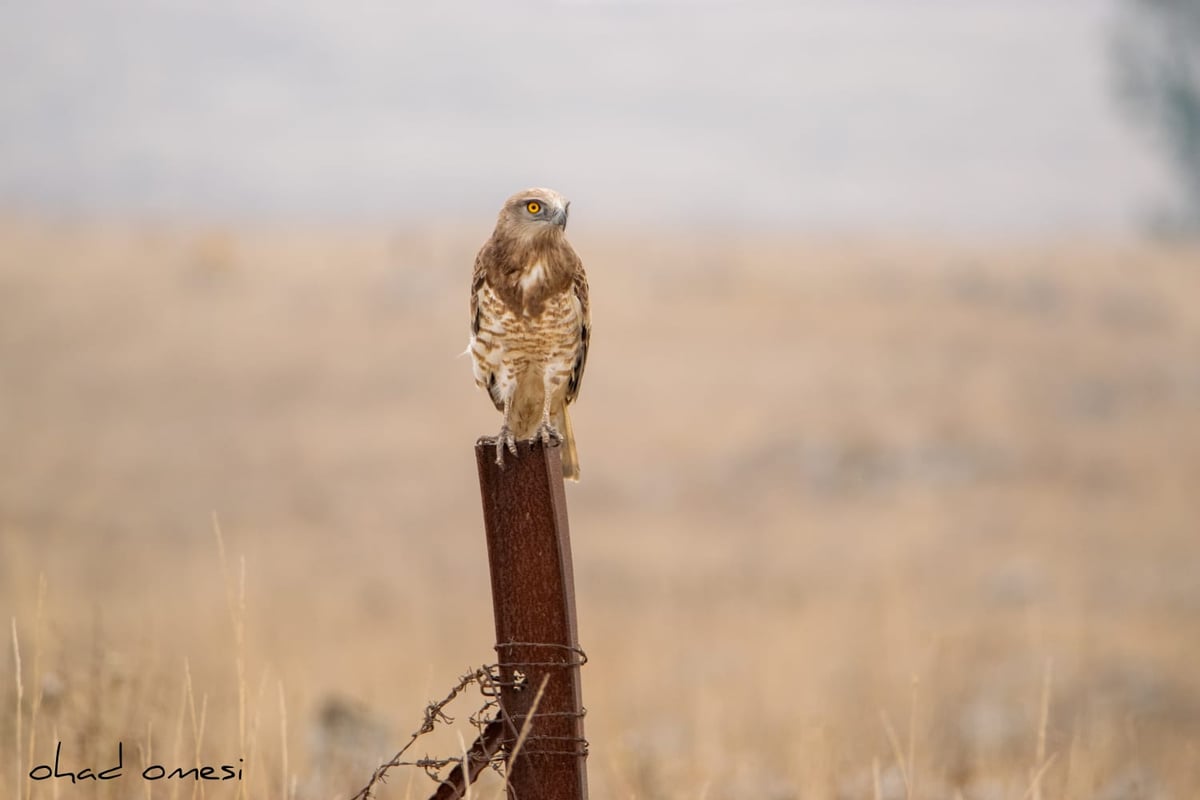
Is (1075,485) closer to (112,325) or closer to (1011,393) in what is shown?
(1011,393)

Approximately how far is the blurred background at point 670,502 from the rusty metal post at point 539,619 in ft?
1.89

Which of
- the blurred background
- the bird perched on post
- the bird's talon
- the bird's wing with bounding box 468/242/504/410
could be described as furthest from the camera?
the blurred background

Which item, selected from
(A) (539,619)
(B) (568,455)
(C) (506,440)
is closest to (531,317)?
(B) (568,455)

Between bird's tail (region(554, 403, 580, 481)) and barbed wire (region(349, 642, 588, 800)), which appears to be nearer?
barbed wire (region(349, 642, 588, 800))

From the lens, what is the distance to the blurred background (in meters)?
5.31

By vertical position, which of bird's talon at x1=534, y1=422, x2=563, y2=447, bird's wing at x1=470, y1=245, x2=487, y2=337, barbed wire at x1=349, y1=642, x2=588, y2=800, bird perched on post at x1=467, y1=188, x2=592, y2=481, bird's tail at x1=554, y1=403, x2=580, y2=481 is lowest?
barbed wire at x1=349, y1=642, x2=588, y2=800

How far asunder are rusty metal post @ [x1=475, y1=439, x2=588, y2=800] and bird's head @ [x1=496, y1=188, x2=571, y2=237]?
1150 millimetres

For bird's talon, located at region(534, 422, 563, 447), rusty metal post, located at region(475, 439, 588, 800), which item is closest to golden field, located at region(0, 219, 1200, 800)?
rusty metal post, located at region(475, 439, 588, 800)

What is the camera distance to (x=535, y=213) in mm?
3682

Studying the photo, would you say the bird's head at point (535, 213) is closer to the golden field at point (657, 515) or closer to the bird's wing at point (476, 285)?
the bird's wing at point (476, 285)

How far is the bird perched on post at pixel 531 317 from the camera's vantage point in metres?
3.77

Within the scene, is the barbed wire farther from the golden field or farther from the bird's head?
the bird's head

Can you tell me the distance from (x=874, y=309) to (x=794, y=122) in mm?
104988

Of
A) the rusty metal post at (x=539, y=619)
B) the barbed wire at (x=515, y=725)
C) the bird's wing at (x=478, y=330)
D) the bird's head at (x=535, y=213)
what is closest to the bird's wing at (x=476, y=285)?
the bird's wing at (x=478, y=330)
